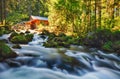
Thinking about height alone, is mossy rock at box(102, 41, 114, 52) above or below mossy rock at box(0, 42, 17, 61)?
below

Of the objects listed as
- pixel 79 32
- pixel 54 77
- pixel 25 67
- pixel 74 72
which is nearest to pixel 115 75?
pixel 74 72

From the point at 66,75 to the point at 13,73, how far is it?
7.36 feet

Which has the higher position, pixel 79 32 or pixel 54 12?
pixel 54 12

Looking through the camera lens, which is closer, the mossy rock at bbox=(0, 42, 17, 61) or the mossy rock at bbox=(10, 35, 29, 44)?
the mossy rock at bbox=(0, 42, 17, 61)

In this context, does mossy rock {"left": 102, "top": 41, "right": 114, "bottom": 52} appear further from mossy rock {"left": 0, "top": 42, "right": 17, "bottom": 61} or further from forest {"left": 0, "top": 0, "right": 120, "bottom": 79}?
mossy rock {"left": 0, "top": 42, "right": 17, "bottom": 61}

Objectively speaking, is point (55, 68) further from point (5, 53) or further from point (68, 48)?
point (68, 48)

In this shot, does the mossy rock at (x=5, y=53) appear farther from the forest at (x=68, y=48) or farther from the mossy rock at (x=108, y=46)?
the mossy rock at (x=108, y=46)

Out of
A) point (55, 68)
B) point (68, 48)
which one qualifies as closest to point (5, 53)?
point (55, 68)

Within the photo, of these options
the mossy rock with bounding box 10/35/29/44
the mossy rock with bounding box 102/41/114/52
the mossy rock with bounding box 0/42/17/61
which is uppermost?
the mossy rock with bounding box 0/42/17/61

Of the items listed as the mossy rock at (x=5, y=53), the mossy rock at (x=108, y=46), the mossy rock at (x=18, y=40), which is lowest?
the mossy rock at (x=108, y=46)

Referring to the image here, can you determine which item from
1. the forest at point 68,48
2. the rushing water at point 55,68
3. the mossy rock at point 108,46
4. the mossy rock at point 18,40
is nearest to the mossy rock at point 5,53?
the forest at point 68,48

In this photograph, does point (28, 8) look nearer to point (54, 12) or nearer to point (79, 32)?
point (54, 12)

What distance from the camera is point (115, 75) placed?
38.7 feet

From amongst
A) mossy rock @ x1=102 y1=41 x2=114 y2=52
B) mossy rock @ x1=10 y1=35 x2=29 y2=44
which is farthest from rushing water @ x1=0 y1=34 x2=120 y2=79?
mossy rock @ x1=10 y1=35 x2=29 y2=44
